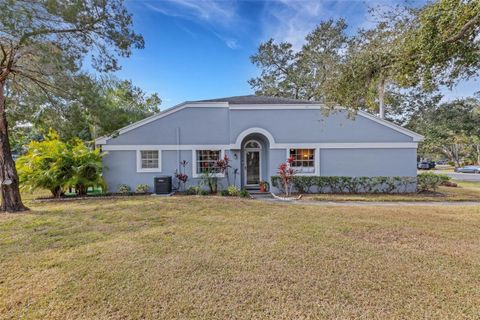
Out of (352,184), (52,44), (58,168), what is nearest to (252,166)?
(352,184)

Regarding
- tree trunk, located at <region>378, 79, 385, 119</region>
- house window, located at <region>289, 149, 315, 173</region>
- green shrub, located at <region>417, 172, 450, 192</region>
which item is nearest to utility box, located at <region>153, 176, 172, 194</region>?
house window, located at <region>289, 149, 315, 173</region>

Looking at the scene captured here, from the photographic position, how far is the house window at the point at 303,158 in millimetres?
12594

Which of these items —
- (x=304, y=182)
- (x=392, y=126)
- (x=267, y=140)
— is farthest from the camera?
(x=267, y=140)

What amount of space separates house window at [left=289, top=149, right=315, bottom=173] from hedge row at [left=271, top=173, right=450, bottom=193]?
918mm

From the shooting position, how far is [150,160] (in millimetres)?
12562

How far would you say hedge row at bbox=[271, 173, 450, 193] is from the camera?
11.7 metres

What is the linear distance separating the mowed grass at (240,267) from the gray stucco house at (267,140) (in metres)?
5.64

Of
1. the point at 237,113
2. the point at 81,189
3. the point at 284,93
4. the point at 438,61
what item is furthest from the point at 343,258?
the point at 284,93

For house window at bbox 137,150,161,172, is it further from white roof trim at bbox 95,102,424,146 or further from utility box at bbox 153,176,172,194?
white roof trim at bbox 95,102,424,146

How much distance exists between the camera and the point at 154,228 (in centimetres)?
593

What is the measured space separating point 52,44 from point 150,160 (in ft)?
21.9

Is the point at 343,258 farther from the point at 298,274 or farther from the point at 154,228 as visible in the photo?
the point at 154,228

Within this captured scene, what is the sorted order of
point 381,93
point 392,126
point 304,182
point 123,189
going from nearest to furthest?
point 304,182, point 123,189, point 392,126, point 381,93

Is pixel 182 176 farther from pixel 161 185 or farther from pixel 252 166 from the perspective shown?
pixel 252 166
